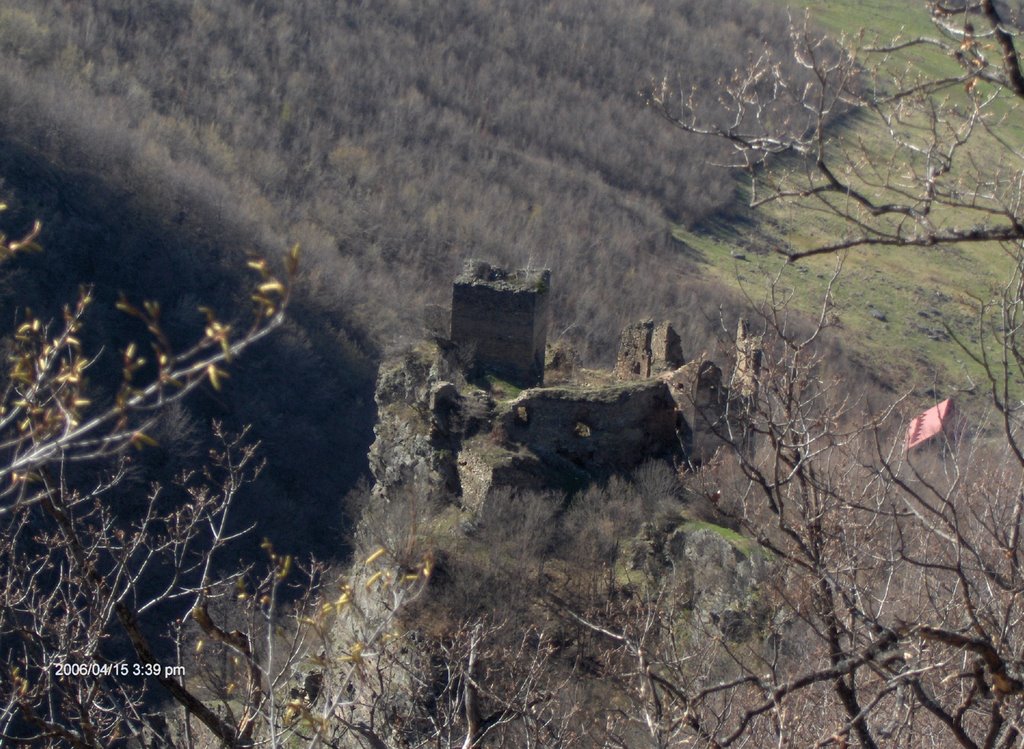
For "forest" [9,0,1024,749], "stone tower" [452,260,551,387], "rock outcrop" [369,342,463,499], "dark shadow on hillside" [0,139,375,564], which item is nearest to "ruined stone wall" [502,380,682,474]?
"forest" [9,0,1024,749]

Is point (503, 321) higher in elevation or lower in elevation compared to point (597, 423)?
higher

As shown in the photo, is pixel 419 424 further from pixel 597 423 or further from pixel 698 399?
pixel 698 399

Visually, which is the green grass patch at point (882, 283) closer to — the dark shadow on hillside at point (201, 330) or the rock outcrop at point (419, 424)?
the dark shadow on hillside at point (201, 330)

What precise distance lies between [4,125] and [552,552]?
103ft

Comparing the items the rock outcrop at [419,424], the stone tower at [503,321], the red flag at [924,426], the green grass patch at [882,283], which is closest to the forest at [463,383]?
the rock outcrop at [419,424]

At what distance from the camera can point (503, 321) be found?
18547 millimetres

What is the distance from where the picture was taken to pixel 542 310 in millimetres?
18828

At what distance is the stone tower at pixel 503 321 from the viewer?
18.5 meters

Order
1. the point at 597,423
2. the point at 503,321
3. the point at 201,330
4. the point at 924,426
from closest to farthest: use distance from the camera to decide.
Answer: the point at 597,423
the point at 503,321
the point at 924,426
the point at 201,330

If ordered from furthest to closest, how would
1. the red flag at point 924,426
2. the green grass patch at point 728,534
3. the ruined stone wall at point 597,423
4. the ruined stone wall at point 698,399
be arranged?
1. the ruined stone wall at point 597,423
2. the ruined stone wall at point 698,399
3. the green grass patch at point 728,534
4. the red flag at point 924,426

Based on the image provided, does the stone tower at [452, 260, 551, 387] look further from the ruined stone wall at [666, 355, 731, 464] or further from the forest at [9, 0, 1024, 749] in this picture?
the ruined stone wall at [666, 355, 731, 464]

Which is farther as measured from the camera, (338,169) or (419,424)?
(338,169)

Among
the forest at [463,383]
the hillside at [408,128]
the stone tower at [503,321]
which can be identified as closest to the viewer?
the forest at [463,383]

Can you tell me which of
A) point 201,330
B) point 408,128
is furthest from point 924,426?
point 408,128
